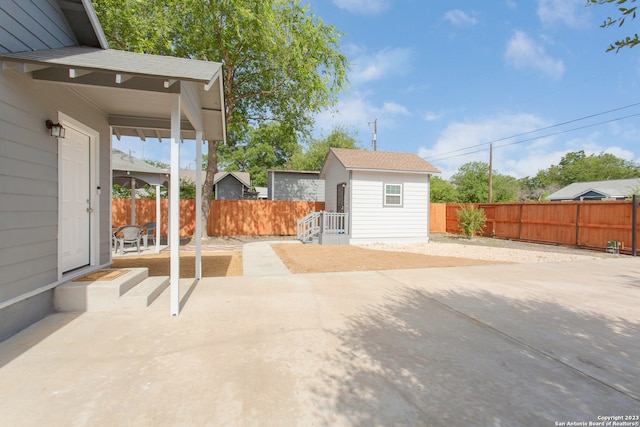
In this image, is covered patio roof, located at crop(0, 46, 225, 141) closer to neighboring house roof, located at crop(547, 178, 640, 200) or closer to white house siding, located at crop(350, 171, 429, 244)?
white house siding, located at crop(350, 171, 429, 244)

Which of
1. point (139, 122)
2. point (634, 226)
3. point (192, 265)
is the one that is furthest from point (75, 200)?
point (634, 226)

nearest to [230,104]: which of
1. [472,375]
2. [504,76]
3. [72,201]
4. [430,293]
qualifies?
[72,201]

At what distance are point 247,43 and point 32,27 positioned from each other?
26.1 ft

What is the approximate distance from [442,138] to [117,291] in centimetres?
3499

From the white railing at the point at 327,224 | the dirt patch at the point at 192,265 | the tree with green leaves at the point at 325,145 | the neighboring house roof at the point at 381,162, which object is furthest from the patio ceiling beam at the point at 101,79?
the tree with green leaves at the point at 325,145

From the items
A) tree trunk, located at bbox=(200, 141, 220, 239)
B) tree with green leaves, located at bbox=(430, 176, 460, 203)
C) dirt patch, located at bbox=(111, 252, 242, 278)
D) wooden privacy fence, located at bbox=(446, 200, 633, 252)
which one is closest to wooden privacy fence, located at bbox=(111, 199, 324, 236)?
tree trunk, located at bbox=(200, 141, 220, 239)

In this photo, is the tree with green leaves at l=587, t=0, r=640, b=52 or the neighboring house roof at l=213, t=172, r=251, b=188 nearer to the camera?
the tree with green leaves at l=587, t=0, r=640, b=52

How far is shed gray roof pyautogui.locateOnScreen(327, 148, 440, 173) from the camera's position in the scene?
12.2 m

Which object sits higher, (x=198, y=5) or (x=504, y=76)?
(x=504, y=76)

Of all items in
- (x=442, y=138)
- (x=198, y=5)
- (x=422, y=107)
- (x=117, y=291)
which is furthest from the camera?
(x=442, y=138)

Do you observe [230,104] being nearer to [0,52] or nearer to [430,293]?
[0,52]

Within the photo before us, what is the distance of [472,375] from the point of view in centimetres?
246

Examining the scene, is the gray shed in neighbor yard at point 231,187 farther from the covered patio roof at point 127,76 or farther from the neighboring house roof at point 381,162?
the covered patio roof at point 127,76

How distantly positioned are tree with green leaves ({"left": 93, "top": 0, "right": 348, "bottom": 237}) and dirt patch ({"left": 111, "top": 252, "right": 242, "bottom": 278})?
4.62 metres
